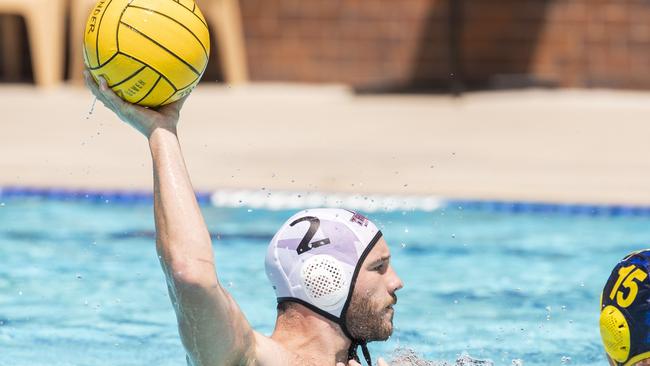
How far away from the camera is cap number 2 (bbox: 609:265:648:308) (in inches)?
103

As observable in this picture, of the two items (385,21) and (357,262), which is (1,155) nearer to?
(385,21)

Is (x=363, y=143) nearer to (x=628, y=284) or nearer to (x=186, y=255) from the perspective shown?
(x=628, y=284)

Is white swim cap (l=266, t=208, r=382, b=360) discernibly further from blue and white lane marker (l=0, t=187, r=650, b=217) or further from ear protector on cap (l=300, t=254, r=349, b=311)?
blue and white lane marker (l=0, t=187, r=650, b=217)

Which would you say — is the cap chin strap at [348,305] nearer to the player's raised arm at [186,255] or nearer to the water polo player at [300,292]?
the water polo player at [300,292]

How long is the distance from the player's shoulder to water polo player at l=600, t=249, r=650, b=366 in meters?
0.71

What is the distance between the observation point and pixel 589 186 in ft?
22.2

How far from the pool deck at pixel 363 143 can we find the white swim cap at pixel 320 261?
3601 millimetres

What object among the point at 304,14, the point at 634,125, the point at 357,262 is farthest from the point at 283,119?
the point at 357,262

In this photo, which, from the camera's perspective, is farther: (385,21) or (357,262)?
(385,21)

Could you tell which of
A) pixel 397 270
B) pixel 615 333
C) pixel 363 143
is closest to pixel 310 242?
pixel 615 333

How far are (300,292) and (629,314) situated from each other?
0.76 m

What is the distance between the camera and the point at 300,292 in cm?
290

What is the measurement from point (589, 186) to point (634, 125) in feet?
6.54

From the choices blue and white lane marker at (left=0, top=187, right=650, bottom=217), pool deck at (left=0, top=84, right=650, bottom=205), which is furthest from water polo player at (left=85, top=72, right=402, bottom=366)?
pool deck at (left=0, top=84, right=650, bottom=205)
